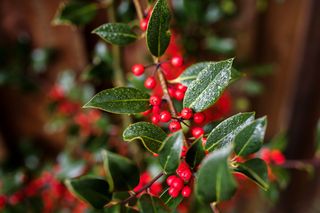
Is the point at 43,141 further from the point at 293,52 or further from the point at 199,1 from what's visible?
the point at 293,52

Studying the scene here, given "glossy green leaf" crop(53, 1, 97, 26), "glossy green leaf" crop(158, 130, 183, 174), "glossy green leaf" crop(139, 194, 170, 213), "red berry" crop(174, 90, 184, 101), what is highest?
"glossy green leaf" crop(53, 1, 97, 26)

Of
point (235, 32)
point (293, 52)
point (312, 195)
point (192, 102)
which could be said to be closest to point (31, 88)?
point (235, 32)

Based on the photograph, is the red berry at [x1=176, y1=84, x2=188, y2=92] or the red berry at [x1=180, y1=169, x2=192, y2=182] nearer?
the red berry at [x1=180, y1=169, x2=192, y2=182]

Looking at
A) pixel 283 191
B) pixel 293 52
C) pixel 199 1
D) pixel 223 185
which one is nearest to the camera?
pixel 223 185

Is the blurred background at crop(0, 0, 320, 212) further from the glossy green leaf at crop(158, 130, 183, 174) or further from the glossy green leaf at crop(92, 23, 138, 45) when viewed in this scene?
the glossy green leaf at crop(158, 130, 183, 174)

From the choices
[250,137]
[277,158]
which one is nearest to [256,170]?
[250,137]

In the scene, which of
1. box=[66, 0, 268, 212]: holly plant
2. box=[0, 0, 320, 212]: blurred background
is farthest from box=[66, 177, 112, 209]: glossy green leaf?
box=[0, 0, 320, 212]: blurred background

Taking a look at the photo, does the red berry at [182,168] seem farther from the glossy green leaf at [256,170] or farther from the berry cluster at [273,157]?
the berry cluster at [273,157]
